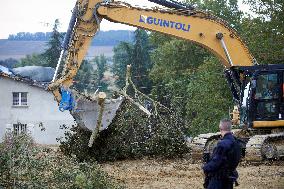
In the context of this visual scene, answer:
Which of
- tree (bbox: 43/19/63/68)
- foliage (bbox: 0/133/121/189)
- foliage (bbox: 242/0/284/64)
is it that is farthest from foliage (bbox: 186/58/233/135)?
tree (bbox: 43/19/63/68)

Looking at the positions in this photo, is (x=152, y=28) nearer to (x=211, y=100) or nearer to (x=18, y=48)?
(x=211, y=100)

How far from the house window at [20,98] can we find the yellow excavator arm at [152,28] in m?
17.5

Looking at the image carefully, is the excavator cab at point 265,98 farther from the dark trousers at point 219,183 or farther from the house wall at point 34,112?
the house wall at point 34,112

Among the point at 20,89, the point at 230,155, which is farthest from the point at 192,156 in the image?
the point at 20,89

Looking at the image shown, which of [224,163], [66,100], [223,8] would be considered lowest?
[224,163]

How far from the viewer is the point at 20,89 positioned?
30.4 metres

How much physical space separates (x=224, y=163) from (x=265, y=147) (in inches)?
275

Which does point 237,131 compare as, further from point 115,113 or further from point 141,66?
point 141,66

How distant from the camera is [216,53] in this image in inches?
585

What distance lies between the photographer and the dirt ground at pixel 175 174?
10758mm

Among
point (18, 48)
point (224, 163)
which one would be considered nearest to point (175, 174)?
point (224, 163)

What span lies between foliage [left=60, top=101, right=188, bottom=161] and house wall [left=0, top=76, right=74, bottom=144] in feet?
47.3

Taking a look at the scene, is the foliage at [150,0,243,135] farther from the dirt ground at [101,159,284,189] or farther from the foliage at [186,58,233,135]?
the dirt ground at [101,159,284,189]

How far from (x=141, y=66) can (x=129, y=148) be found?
4173cm
